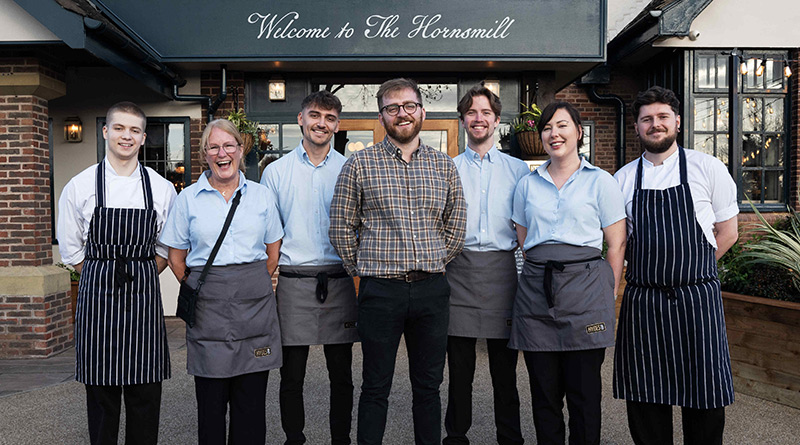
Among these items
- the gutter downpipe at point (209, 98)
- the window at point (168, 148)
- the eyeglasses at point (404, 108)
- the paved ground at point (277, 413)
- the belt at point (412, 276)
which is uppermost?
the gutter downpipe at point (209, 98)

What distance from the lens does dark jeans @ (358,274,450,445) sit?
2900mm

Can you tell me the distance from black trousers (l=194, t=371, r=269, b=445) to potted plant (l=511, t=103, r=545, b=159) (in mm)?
5134

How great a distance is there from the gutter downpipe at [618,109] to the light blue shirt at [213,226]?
7073 mm

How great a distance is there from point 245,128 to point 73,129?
2535 mm

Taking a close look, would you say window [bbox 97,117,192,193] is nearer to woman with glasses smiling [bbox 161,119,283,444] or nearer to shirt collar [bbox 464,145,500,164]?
woman with glasses smiling [bbox 161,119,283,444]

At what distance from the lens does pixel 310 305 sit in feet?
10.8

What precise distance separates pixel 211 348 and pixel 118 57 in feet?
14.3

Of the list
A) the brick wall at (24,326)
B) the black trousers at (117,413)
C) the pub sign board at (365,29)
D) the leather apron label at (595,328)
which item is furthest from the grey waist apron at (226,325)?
the pub sign board at (365,29)

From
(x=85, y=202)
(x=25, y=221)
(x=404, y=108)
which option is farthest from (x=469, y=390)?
(x=25, y=221)

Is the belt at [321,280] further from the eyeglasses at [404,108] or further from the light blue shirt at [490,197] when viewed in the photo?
the eyeglasses at [404,108]

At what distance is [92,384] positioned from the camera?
3.04 m

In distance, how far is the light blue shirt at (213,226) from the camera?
2920 millimetres

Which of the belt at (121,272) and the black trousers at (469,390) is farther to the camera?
the black trousers at (469,390)

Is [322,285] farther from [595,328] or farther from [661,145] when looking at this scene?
[661,145]
